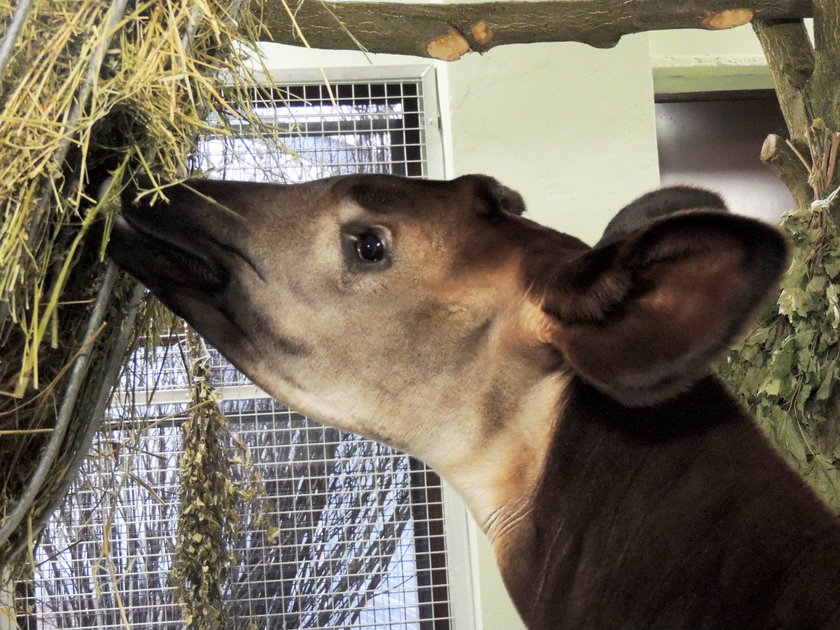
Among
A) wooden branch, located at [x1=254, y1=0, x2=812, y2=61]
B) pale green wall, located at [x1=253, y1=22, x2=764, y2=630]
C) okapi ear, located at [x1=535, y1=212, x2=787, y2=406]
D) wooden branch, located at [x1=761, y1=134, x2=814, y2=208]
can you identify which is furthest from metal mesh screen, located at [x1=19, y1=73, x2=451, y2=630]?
okapi ear, located at [x1=535, y1=212, x2=787, y2=406]

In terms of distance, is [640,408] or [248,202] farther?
[248,202]

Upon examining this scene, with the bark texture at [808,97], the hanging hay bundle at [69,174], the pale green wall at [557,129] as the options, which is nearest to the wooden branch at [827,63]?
the bark texture at [808,97]

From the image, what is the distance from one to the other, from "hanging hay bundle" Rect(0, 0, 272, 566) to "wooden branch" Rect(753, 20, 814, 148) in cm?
183

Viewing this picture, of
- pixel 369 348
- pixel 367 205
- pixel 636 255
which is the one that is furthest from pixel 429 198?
pixel 636 255

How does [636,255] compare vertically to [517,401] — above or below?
above

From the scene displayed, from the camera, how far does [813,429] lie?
239cm

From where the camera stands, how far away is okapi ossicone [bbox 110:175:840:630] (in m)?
1.14

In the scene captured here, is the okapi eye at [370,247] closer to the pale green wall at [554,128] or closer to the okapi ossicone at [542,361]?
the okapi ossicone at [542,361]

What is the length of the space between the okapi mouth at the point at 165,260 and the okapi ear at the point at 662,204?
587 millimetres

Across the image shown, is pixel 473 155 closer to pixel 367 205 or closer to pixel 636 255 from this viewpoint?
pixel 367 205

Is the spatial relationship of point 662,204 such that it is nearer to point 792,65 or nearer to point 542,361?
point 542,361

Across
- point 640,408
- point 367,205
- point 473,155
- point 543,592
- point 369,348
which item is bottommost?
point 543,592

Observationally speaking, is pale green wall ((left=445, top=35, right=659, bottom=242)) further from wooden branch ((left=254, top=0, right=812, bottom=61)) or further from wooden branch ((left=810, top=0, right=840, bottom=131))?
wooden branch ((left=810, top=0, right=840, bottom=131))

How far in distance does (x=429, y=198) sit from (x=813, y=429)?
1.42 m
